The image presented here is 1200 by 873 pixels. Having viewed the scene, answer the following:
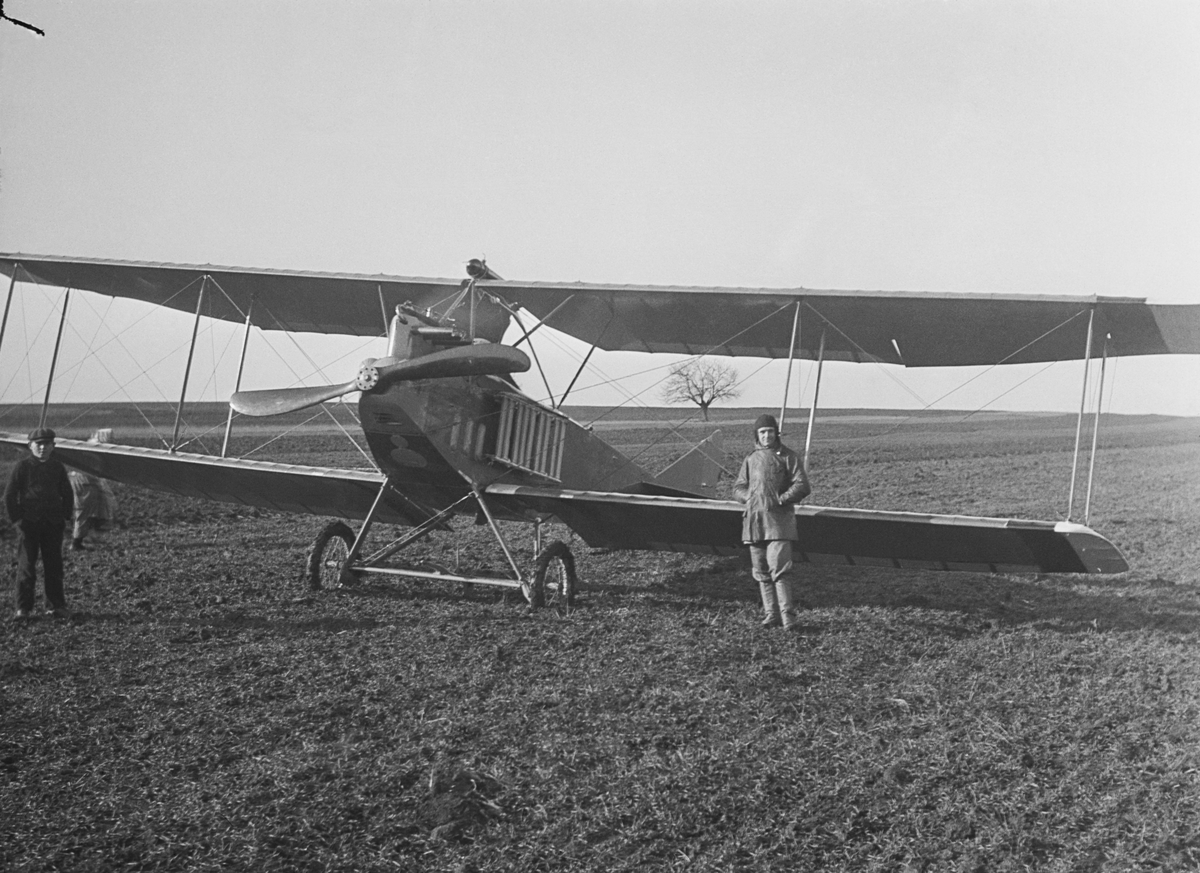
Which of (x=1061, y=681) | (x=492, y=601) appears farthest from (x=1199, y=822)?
(x=492, y=601)

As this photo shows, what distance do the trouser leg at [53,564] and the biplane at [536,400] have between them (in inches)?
65.9

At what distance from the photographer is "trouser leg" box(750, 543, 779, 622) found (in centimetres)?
733

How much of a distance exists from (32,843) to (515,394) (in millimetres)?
5817

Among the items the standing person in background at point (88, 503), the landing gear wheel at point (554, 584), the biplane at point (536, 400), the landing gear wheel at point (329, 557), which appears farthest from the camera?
the standing person in background at point (88, 503)

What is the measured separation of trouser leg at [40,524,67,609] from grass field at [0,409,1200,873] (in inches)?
9.1

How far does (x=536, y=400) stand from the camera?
910 cm

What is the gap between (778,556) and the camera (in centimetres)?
716

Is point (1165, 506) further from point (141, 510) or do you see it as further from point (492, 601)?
point (141, 510)

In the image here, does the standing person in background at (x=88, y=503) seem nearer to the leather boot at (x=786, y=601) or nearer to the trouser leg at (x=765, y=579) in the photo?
the trouser leg at (x=765, y=579)

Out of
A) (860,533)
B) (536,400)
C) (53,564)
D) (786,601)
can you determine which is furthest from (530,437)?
(53,564)

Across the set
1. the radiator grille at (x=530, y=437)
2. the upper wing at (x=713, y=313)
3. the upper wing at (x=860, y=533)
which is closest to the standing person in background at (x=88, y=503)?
the upper wing at (x=713, y=313)

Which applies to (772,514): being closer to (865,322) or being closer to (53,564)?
(865,322)

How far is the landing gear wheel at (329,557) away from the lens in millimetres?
8500

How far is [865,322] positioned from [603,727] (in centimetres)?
539
